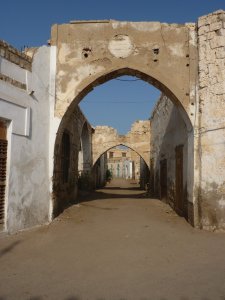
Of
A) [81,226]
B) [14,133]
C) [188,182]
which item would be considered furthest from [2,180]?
[188,182]

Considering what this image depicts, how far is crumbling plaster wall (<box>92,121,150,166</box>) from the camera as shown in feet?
62.7

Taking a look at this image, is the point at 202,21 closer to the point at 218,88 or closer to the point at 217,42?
the point at 217,42

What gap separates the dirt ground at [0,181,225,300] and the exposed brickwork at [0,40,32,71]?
3.34 metres

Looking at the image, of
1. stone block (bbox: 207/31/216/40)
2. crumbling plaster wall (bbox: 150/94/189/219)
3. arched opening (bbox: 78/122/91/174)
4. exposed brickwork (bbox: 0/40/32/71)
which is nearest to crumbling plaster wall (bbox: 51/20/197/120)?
stone block (bbox: 207/31/216/40)

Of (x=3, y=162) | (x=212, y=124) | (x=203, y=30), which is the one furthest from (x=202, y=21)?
(x=3, y=162)

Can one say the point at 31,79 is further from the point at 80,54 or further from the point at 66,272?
the point at 66,272

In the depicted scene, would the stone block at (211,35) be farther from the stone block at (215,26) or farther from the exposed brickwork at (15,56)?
the exposed brickwork at (15,56)

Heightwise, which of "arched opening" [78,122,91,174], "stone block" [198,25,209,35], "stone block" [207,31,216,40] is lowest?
"arched opening" [78,122,91,174]

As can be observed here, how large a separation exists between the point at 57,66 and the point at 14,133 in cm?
223

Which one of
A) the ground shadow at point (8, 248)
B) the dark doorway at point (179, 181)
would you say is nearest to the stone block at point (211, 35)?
the dark doorway at point (179, 181)

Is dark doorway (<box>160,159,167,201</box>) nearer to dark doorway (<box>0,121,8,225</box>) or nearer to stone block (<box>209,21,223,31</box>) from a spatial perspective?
stone block (<box>209,21,223,31</box>)

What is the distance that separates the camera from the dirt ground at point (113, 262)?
3.45 meters

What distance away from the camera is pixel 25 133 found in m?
6.49

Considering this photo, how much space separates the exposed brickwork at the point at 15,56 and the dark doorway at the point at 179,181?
4332 millimetres
